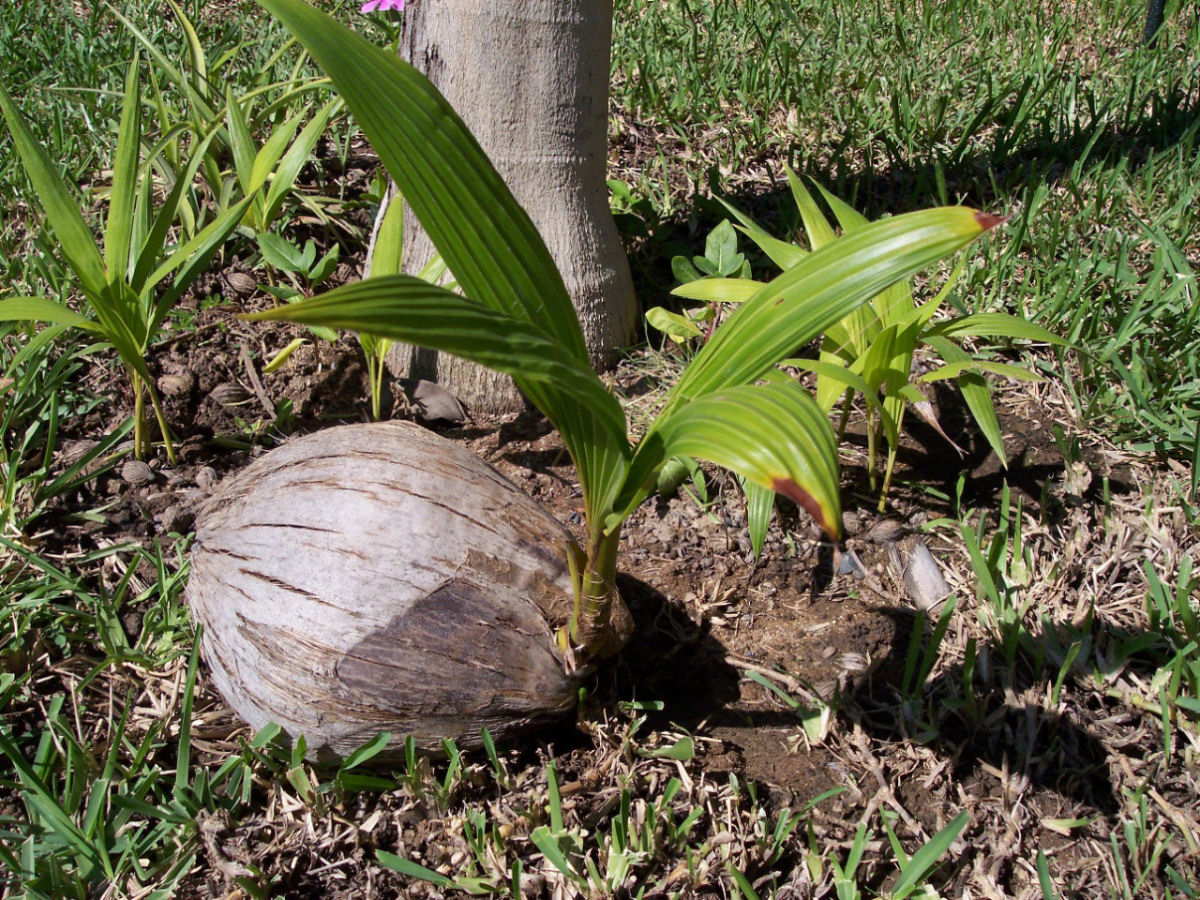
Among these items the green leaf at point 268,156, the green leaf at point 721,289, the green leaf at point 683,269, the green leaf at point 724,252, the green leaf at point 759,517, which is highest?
the green leaf at point 268,156

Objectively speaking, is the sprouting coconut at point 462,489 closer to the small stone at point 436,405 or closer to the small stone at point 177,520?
the small stone at point 177,520

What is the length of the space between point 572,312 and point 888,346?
85 centimetres

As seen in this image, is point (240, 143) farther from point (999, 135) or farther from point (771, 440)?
point (999, 135)

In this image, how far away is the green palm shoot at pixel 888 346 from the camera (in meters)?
1.85

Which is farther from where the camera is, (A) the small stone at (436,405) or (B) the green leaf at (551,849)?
(A) the small stone at (436,405)

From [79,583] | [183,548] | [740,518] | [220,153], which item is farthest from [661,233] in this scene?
[79,583]

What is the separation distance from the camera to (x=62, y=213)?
1.84 metres

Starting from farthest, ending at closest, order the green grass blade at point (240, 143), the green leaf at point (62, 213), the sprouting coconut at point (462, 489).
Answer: the green grass blade at point (240, 143) < the green leaf at point (62, 213) < the sprouting coconut at point (462, 489)

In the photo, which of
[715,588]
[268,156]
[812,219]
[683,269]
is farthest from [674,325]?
[268,156]

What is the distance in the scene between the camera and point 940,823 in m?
1.56

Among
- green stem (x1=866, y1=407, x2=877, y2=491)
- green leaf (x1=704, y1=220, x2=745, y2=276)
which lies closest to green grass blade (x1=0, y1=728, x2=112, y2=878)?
green stem (x1=866, y1=407, x2=877, y2=491)

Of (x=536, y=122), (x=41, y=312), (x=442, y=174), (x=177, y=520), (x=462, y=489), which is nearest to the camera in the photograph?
(x=442, y=174)

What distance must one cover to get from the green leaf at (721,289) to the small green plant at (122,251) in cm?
94

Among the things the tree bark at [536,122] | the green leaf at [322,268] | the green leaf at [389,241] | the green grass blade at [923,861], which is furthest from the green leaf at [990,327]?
the green leaf at [322,268]
